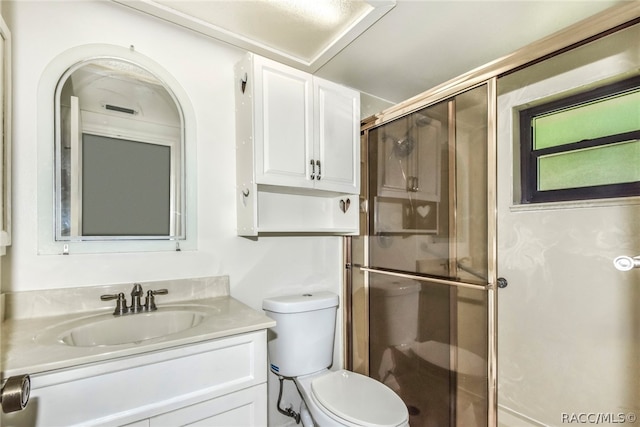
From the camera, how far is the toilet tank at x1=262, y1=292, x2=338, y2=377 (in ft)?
5.22

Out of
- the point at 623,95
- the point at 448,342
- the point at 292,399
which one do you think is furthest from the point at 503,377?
the point at 623,95

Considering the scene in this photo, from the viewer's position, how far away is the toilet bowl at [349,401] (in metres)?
1.24

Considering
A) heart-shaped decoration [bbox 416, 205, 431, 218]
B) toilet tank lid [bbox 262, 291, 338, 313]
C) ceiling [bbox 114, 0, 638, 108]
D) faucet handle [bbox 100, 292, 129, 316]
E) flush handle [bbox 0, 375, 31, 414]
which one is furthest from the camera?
heart-shaped decoration [bbox 416, 205, 431, 218]

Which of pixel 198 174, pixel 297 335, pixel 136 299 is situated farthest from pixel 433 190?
pixel 136 299

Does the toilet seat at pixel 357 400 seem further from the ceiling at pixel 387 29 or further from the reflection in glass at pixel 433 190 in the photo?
the ceiling at pixel 387 29

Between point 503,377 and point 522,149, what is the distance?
1.45 meters

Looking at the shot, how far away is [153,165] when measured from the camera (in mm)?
1392

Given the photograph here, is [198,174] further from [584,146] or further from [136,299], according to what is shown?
[584,146]

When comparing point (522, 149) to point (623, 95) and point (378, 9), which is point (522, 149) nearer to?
point (623, 95)

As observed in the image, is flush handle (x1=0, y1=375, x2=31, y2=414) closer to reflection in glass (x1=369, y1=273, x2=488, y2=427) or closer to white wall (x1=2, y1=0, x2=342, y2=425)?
white wall (x1=2, y1=0, x2=342, y2=425)

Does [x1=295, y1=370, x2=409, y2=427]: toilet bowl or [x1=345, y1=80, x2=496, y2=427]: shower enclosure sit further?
[x1=345, y1=80, x2=496, y2=427]: shower enclosure

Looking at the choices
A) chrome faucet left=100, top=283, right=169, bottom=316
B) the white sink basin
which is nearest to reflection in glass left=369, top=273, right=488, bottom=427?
the white sink basin

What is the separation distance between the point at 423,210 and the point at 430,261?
0.30 meters

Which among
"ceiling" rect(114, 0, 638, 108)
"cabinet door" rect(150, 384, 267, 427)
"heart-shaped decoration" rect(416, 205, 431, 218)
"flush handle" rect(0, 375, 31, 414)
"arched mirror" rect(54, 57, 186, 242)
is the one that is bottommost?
"cabinet door" rect(150, 384, 267, 427)
